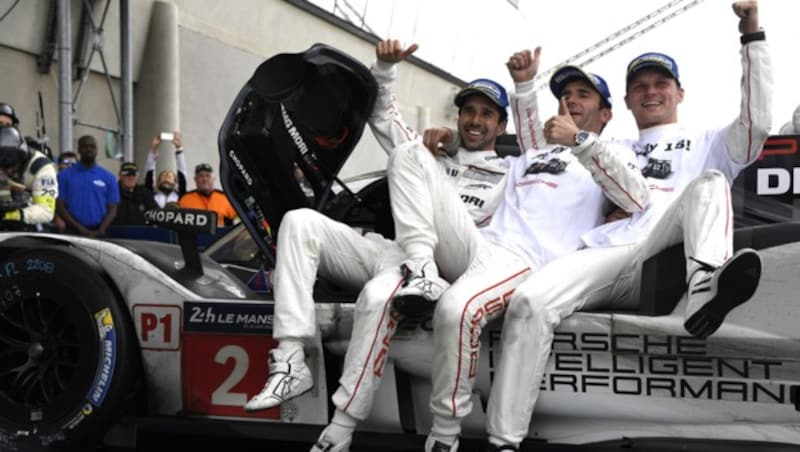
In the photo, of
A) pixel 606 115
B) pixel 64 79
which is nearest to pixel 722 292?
pixel 606 115

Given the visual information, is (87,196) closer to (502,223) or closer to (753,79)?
(502,223)

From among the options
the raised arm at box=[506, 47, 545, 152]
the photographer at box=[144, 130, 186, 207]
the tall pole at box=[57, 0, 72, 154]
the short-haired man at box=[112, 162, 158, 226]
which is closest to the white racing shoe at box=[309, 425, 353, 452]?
the raised arm at box=[506, 47, 545, 152]

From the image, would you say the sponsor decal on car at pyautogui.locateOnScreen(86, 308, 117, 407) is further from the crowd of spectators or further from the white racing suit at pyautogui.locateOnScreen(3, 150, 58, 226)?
the crowd of spectators

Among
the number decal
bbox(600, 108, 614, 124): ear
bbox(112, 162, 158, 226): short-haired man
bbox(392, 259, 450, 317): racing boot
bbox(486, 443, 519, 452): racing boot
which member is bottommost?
bbox(486, 443, 519, 452): racing boot

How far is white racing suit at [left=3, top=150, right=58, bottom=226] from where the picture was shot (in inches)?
212

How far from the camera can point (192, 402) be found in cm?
322

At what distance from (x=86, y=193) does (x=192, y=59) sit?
21.7 ft

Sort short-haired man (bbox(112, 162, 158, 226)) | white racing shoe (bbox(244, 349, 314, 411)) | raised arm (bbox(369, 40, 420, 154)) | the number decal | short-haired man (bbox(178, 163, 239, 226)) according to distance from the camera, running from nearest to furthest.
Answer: white racing shoe (bbox(244, 349, 314, 411)), the number decal, raised arm (bbox(369, 40, 420, 154)), short-haired man (bbox(178, 163, 239, 226)), short-haired man (bbox(112, 162, 158, 226))

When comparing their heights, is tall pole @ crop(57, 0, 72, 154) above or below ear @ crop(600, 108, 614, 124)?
above

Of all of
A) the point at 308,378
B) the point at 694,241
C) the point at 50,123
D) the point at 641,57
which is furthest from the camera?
the point at 50,123

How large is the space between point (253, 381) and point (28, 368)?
85cm

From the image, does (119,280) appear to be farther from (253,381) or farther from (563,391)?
(563,391)

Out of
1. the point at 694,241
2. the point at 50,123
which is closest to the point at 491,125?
the point at 694,241

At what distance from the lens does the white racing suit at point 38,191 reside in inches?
212
